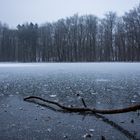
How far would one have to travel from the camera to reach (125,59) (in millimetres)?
60219

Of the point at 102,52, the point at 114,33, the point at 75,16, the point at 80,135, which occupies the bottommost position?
the point at 80,135

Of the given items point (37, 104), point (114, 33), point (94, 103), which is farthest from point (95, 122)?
point (114, 33)

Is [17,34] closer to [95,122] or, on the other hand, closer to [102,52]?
[102,52]

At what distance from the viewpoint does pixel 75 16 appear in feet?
236

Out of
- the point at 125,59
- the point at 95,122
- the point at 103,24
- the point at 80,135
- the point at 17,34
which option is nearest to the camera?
the point at 80,135

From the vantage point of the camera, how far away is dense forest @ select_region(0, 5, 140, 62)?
194 ft

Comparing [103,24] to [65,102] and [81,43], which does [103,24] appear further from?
[65,102]

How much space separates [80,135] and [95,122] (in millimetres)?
829

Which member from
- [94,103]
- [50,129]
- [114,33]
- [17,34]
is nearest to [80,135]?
[50,129]

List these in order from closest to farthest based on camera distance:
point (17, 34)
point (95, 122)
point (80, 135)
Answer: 1. point (80, 135)
2. point (95, 122)
3. point (17, 34)

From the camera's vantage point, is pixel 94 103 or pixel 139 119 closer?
pixel 139 119

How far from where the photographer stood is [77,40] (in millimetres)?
69125

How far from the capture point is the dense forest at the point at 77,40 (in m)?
59.0

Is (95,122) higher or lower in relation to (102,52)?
lower
